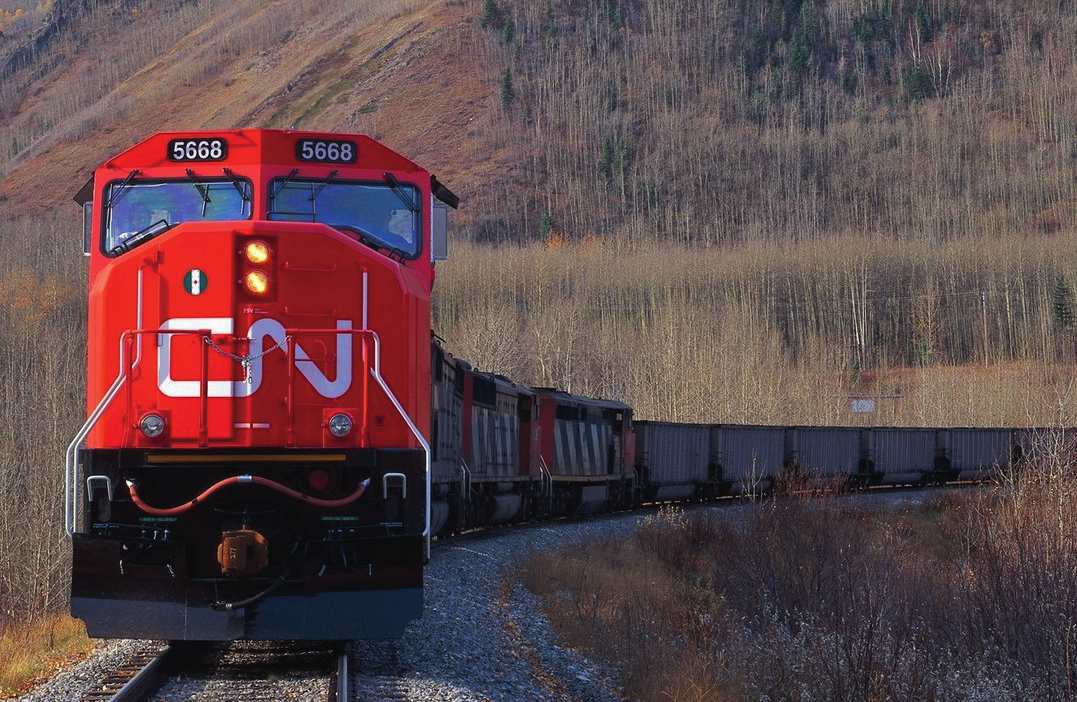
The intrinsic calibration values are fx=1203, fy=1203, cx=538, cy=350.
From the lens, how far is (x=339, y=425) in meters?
9.25

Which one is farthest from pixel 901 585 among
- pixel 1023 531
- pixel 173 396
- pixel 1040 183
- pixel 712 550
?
pixel 1040 183

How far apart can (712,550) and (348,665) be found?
14.6m

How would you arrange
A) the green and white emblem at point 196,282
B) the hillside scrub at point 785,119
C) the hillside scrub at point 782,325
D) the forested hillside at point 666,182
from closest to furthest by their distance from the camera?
the green and white emblem at point 196,282 → the hillside scrub at point 782,325 → the forested hillside at point 666,182 → the hillside scrub at point 785,119

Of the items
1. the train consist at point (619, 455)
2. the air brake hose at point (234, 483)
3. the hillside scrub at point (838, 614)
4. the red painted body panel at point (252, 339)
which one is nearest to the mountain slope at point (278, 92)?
the train consist at point (619, 455)

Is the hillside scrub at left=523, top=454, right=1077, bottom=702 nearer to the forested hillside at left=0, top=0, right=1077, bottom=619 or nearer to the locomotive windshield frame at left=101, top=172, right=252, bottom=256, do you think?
the locomotive windshield frame at left=101, top=172, right=252, bottom=256

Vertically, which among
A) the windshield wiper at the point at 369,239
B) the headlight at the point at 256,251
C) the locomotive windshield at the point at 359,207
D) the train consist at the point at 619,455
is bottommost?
the train consist at the point at 619,455

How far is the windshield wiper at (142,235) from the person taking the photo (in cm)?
977

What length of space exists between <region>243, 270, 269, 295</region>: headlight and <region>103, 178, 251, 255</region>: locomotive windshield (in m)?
0.70

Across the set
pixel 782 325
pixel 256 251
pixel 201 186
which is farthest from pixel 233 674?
pixel 782 325

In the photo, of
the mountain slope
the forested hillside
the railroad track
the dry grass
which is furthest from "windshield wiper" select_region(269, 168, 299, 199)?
the mountain slope

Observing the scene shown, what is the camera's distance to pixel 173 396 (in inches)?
367

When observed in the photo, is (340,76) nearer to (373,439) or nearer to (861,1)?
(861,1)

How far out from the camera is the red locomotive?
899 centimetres

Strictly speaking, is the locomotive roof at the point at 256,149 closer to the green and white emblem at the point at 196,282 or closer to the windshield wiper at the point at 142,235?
the windshield wiper at the point at 142,235
